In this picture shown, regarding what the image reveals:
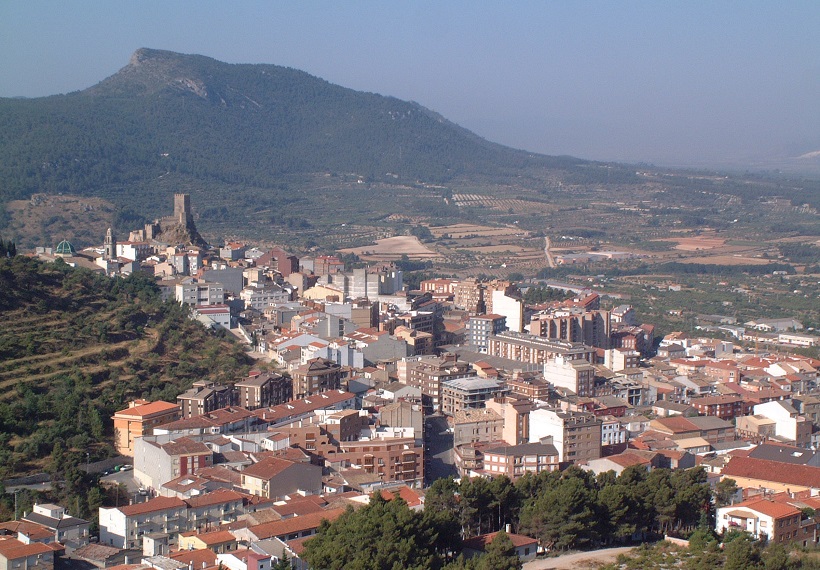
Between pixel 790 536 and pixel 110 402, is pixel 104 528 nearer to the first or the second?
pixel 110 402

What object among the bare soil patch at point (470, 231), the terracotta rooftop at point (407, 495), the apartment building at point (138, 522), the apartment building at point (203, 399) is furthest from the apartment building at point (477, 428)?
the bare soil patch at point (470, 231)

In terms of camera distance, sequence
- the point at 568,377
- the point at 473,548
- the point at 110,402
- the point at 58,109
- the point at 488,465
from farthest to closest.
Result: the point at 58,109 → the point at 568,377 → the point at 110,402 → the point at 488,465 → the point at 473,548

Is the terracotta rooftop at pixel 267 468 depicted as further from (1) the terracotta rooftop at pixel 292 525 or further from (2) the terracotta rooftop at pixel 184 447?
(1) the terracotta rooftop at pixel 292 525

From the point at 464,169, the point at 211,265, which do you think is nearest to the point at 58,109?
the point at 464,169

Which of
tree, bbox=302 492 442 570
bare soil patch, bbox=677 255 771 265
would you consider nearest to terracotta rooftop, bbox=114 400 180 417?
tree, bbox=302 492 442 570

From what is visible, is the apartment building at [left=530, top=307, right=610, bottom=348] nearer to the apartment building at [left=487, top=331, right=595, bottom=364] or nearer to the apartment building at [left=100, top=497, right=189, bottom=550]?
the apartment building at [left=487, top=331, right=595, bottom=364]

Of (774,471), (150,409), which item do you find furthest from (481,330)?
(774,471)
